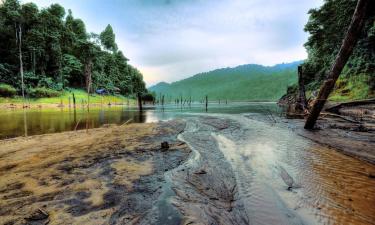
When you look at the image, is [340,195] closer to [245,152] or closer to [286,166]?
[286,166]

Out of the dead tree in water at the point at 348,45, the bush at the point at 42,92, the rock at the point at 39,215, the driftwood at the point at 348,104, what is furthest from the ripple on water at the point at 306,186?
the bush at the point at 42,92

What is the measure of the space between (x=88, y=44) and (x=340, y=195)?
2669 inches

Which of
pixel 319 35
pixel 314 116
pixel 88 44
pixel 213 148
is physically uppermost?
pixel 88 44

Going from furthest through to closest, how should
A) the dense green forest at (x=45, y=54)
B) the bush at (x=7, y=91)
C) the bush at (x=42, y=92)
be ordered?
1. the dense green forest at (x=45, y=54)
2. the bush at (x=42, y=92)
3. the bush at (x=7, y=91)

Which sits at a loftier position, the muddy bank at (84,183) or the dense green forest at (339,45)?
the dense green forest at (339,45)

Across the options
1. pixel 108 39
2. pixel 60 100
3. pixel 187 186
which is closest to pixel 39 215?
pixel 187 186

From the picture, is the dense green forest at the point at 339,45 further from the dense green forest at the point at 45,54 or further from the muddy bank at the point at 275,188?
the dense green forest at the point at 45,54

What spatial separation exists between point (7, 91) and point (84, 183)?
46.6m

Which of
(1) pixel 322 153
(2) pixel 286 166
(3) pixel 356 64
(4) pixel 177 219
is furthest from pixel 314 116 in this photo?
(3) pixel 356 64

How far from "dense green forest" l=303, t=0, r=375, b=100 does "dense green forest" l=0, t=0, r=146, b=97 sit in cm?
4562

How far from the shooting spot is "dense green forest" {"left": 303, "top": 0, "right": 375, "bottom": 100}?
76.4 feet

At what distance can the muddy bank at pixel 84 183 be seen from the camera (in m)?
3.37

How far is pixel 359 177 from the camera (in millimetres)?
4906

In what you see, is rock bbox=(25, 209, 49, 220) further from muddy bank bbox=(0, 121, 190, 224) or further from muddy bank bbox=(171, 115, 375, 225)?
muddy bank bbox=(171, 115, 375, 225)
